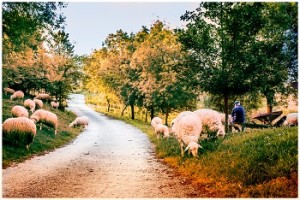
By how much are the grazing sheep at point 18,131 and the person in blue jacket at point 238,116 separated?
9.80m

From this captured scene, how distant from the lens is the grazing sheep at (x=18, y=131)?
14406 mm

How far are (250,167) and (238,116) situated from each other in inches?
356

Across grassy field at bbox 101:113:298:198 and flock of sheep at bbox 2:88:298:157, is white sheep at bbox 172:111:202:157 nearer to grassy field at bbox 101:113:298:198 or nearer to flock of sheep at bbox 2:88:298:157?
flock of sheep at bbox 2:88:298:157

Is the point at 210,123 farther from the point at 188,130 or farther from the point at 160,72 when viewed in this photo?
the point at 160,72

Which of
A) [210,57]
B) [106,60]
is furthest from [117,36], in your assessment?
[210,57]

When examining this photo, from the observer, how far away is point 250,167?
866 cm

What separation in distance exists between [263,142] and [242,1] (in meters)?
9.39

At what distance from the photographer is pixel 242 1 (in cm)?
1714

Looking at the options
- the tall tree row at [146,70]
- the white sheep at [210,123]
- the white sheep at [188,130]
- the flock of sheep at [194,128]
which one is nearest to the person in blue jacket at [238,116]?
the flock of sheep at [194,128]

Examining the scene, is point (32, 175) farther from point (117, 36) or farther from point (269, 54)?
point (117, 36)

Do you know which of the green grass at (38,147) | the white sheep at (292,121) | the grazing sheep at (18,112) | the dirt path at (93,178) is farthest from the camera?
the grazing sheep at (18,112)

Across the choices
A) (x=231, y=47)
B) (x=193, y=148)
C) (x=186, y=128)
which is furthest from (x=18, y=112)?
(x=193, y=148)

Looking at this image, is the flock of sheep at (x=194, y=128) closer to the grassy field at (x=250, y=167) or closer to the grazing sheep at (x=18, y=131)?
the grassy field at (x=250, y=167)

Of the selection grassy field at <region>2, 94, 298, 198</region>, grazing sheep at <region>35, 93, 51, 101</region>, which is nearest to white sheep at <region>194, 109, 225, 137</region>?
grassy field at <region>2, 94, 298, 198</region>
